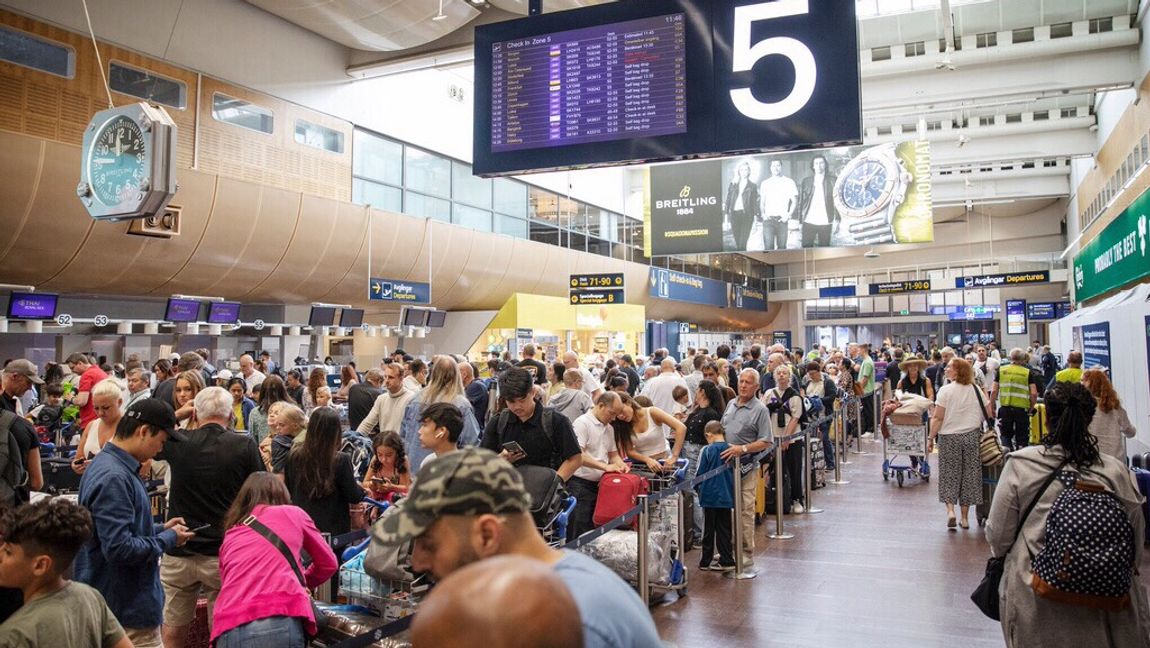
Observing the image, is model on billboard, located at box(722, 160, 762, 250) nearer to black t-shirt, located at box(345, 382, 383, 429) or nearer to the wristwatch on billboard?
the wristwatch on billboard

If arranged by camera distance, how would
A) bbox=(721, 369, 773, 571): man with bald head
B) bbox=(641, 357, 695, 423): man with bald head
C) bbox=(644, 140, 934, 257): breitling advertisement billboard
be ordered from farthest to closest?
bbox=(644, 140, 934, 257): breitling advertisement billboard, bbox=(641, 357, 695, 423): man with bald head, bbox=(721, 369, 773, 571): man with bald head

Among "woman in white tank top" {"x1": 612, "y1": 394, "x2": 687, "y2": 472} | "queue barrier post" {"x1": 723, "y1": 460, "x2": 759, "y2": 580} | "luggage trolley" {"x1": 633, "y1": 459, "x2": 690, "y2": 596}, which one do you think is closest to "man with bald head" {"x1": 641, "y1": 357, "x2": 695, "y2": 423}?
"woman in white tank top" {"x1": 612, "y1": 394, "x2": 687, "y2": 472}

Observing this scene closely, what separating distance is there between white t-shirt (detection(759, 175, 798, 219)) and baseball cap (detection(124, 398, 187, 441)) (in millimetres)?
14514

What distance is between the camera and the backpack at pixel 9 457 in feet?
15.7

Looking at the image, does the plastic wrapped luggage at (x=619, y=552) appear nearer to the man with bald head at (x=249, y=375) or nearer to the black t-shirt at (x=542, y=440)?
the black t-shirt at (x=542, y=440)

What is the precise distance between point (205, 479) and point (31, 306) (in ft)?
35.3

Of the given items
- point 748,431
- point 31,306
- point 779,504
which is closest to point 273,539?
point 748,431

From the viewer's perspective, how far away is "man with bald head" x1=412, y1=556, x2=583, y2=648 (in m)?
0.92

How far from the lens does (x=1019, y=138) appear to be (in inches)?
834

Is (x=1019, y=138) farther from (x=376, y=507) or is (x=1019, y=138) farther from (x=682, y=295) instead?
(x=376, y=507)

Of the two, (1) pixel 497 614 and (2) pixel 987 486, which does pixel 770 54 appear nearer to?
(2) pixel 987 486

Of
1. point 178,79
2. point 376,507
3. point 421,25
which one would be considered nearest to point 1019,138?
point 421,25

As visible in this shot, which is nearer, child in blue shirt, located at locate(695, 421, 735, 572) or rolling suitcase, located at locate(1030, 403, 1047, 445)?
child in blue shirt, located at locate(695, 421, 735, 572)

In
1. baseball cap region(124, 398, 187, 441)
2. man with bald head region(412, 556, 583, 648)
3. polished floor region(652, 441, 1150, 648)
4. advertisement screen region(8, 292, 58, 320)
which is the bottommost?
polished floor region(652, 441, 1150, 648)
